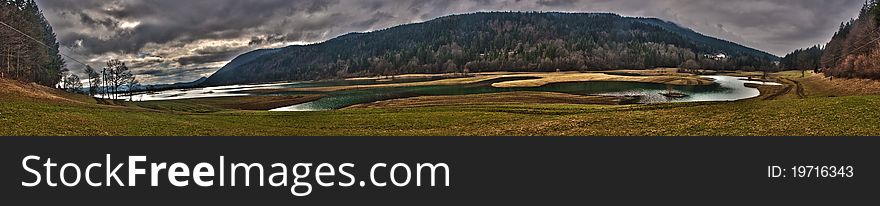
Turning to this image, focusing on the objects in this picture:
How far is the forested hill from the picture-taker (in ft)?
300

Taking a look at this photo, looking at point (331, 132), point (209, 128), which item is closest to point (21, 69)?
point (209, 128)

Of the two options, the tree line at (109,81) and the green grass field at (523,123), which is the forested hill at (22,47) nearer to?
the tree line at (109,81)

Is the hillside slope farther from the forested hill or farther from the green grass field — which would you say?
the forested hill

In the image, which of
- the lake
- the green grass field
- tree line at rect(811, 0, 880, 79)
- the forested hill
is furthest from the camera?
the lake

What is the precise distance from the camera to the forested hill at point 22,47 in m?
91.4

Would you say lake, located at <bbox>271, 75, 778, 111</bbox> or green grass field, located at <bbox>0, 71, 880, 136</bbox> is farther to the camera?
lake, located at <bbox>271, 75, 778, 111</bbox>

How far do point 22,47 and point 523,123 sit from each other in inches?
4256

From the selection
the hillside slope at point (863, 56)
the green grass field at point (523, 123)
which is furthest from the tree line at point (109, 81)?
the hillside slope at point (863, 56)

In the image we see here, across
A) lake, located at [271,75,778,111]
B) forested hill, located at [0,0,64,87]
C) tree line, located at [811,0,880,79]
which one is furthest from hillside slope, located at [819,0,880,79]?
forested hill, located at [0,0,64,87]

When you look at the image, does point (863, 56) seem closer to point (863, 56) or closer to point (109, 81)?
point (863, 56)

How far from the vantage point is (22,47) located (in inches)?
3952

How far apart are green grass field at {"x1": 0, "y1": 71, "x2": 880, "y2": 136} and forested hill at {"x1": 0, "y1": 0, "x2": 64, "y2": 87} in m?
67.1

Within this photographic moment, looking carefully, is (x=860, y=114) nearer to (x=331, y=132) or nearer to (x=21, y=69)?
(x=331, y=132)

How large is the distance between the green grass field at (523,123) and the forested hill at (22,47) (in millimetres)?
67089
